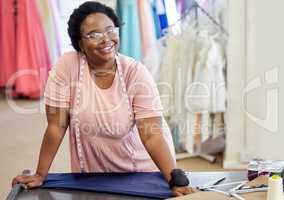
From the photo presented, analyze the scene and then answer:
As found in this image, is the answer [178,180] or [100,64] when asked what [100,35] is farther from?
[178,180]

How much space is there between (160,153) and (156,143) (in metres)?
0.05

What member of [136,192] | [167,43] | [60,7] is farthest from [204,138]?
[136,192]

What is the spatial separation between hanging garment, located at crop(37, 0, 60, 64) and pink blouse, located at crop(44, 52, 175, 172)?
1.13 m

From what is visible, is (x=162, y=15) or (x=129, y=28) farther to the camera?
(x=162, y=15)

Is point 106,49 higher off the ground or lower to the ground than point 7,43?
lower

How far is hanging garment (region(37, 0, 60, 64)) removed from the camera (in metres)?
2.91

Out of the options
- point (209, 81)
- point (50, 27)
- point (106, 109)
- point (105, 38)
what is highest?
point (50, 27)

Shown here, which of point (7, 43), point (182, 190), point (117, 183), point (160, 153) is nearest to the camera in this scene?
point (182, 190)

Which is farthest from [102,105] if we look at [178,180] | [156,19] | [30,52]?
[156,19]

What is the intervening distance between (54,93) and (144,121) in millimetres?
366

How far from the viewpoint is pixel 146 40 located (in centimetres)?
319

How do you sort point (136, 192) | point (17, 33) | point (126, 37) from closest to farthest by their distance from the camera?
point (136, 192), point (17, 33), point (126, 37)

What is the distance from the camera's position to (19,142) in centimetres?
301

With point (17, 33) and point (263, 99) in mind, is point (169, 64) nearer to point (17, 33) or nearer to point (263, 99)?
point (263, 99)
